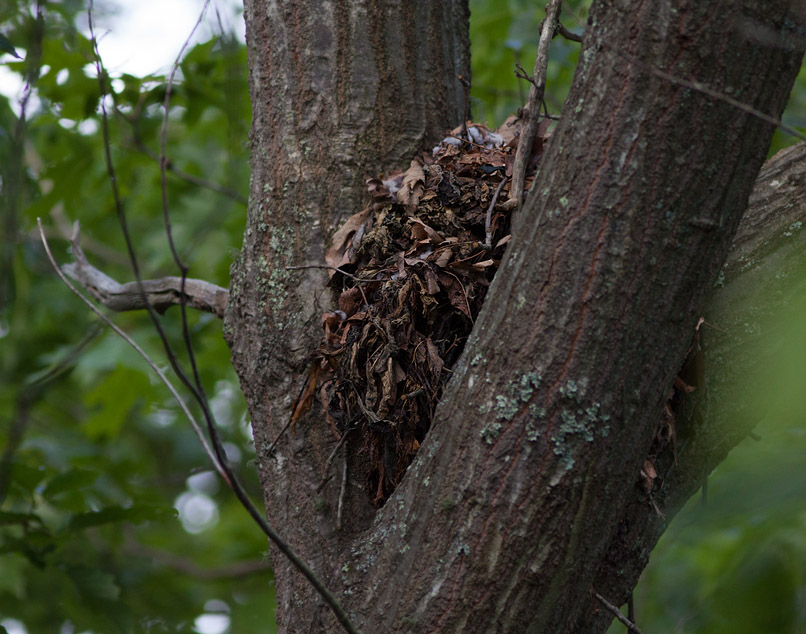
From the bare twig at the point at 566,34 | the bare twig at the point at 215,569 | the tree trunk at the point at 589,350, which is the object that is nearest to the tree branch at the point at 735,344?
the tree trunk at the point at 589,350

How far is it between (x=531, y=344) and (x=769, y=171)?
844mm

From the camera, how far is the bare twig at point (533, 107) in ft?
5.31

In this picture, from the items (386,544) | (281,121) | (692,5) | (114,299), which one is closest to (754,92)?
Result: (692,5)

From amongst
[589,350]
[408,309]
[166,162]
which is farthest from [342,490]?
[166,162]

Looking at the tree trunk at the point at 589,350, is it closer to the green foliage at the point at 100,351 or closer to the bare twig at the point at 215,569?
the green foliage at the point at 100,351

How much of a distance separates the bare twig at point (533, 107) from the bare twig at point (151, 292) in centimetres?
92

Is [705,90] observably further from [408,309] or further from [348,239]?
[348,239]

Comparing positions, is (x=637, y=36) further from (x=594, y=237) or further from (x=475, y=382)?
(x=475, y=382)

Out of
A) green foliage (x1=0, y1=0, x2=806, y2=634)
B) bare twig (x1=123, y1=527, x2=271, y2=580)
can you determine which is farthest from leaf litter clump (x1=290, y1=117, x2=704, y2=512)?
bare twig (x1=123, y1=527, x2=271, y2=580)

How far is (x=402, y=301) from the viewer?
167cm

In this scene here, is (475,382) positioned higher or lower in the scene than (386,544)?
higher

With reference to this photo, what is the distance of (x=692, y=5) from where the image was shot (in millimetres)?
1096

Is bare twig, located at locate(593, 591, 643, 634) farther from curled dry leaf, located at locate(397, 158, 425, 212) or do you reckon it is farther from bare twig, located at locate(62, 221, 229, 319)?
bare twig, located at locate(62, 221, 229, 319)

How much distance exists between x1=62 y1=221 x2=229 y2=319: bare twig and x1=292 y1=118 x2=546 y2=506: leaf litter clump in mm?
500
